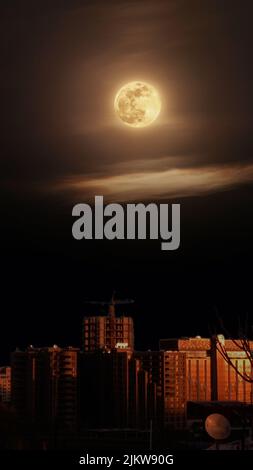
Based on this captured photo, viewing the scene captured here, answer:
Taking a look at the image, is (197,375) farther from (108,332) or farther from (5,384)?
(5,384)

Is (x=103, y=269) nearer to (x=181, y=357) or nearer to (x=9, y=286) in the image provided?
(x=9, y=286)

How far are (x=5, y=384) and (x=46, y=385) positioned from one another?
114 centimetres

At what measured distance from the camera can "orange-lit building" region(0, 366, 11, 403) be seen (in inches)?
946

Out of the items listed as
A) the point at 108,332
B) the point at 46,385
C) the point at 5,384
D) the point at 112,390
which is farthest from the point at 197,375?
the point at 5,384

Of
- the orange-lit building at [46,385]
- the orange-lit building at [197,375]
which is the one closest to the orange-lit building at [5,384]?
the orange-lit building at [46,385]

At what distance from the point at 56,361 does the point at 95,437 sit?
2764mm

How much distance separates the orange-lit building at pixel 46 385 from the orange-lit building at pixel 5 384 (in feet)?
0.55

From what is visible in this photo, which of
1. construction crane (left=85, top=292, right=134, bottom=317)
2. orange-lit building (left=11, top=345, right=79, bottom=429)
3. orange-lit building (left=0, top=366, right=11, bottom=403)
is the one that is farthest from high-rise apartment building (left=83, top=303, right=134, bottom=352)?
orange-lit building (left=0, top=366, right=11, bottom=403)

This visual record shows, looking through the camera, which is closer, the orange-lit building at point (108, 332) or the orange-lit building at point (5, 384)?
the orange-lit building at point (5, 384)

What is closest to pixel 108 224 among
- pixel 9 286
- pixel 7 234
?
pixel 7 234

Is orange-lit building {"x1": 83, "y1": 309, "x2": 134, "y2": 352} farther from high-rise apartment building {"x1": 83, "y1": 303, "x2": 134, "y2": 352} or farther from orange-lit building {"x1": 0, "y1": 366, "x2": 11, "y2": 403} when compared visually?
orange-lit building {"x1": 0, "y1": 366, "x2": 11, "y2": 403}

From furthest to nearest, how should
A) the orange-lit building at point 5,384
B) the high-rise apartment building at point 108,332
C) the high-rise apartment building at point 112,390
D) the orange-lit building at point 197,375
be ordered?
the high-rise apartment building at point 108,332, the orange-lit building at point 5,384, the orange-lit building at point 197,375, the high-rise apartment building at point 112,390

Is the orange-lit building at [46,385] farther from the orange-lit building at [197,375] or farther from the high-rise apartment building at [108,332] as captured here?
the orange-lit building at [197,375]

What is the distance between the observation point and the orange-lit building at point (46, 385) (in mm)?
22984
